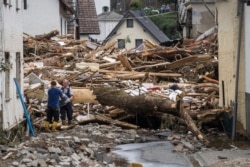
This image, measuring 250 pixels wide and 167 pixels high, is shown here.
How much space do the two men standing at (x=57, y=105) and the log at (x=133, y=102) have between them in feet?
4.67

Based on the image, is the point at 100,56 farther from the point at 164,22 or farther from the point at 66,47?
the point at 164,22

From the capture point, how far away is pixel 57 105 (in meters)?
19.8

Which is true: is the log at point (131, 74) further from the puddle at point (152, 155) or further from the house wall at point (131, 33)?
the house wall at point (131, 33)

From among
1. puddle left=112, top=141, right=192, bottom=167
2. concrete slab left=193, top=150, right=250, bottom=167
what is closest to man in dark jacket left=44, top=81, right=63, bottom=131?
puddle left=112, top=141, right=192, bottom=167

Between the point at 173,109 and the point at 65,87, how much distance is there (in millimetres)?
4094

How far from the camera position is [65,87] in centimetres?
2117

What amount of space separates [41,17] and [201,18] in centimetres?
1256

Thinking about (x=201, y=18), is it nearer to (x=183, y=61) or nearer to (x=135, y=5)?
(x=183, y=61)

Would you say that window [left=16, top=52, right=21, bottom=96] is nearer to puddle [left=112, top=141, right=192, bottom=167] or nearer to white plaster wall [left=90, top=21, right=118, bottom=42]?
puddle [left=112, top=141, right=192, bottom=167]

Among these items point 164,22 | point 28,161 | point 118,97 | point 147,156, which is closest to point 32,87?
point 118,97

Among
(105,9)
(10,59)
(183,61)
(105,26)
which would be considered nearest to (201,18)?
(183,61)

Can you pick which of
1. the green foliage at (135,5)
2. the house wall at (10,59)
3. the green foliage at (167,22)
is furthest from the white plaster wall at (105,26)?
the house wall at (10,59)

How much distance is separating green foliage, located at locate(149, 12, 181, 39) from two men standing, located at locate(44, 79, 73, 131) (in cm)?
5316

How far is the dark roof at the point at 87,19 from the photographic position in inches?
2050
